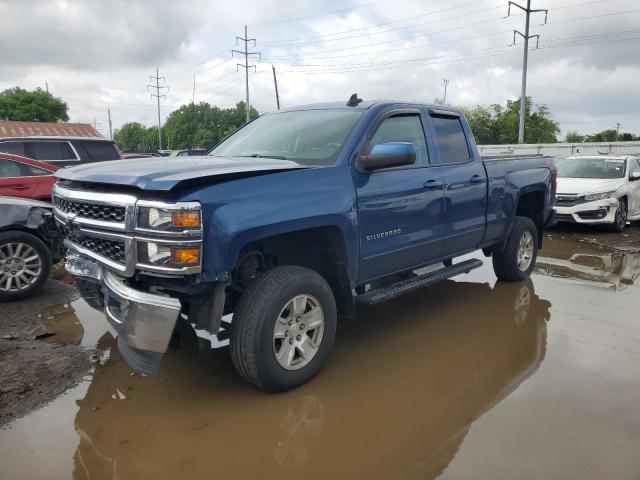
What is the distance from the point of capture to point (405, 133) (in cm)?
458

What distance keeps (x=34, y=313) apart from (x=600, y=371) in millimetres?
5184

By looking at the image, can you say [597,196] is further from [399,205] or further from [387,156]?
[387,156]

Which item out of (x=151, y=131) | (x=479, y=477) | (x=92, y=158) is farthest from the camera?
(x=151, y=131)

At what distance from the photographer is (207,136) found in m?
96.1

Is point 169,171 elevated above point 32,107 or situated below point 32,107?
below

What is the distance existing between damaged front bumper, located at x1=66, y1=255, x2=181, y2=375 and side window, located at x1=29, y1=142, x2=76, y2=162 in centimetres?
820

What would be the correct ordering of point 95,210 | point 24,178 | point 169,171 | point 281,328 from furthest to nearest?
point 24,178
point 281,328
point 95,210
point 169,171

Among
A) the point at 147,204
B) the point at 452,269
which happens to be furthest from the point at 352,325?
the point at 147,204

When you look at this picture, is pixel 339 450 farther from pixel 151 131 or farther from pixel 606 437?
pixel 151 131

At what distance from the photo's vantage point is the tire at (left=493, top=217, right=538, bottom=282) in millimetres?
6011

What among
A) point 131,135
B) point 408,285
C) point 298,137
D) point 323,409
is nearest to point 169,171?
point 298,137

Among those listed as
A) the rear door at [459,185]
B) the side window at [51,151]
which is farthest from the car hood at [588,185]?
the side window at [51,151]

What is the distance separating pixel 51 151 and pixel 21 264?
225 inches

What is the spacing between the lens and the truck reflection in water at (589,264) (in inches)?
263
